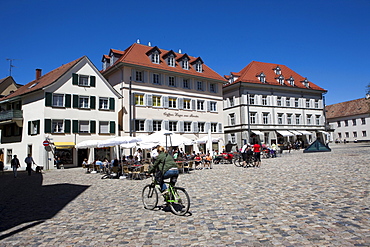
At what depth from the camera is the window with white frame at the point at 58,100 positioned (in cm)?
2959

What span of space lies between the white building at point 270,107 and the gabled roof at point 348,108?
1819 cm

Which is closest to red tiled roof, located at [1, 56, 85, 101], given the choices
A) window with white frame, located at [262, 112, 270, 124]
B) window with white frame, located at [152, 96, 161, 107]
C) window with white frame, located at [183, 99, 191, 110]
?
window with white frame, located at [152, 96, 161, 107]

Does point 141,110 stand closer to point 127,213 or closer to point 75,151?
point 75,151

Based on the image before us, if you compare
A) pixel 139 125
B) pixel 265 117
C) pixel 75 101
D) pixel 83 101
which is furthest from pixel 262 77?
pixel 75 101

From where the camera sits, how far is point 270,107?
50281 millimetres

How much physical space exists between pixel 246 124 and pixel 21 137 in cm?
3122

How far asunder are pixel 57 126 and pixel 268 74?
37551 millimetres

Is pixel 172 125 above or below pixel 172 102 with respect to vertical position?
below

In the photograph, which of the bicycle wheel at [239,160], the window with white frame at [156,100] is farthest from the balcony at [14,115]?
the bicycle wheel at [239,160]

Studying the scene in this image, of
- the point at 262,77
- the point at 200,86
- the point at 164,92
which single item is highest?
the point at 262,77

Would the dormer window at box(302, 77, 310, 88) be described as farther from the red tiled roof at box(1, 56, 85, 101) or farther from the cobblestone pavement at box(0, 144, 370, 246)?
the cobblestone pavement at box(0, 144, 370, 246)

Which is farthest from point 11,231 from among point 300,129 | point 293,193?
point 300,129

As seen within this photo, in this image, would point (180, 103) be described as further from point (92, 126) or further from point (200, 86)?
point (92, 126)

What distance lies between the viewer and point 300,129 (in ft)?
176
